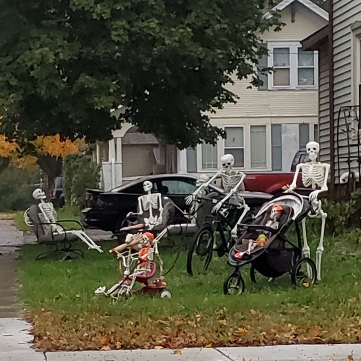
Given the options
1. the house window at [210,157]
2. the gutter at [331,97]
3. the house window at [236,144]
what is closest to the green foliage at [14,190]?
the house window at [210,157]

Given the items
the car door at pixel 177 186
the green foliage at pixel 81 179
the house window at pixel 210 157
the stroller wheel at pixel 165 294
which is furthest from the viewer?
the green foliage at pixel 81 179

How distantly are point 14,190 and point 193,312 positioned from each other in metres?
44.6

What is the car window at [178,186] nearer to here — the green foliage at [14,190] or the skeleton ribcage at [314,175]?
the skeleton ribcage at [314,175]

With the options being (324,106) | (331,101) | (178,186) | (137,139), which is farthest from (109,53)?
(137,139)

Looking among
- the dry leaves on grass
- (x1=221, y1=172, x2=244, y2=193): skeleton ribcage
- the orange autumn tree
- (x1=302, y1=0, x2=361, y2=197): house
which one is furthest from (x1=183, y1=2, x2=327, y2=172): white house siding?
the dry leaves on grass

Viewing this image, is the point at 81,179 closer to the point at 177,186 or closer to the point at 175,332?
the point at 177,186

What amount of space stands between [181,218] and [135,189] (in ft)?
6.15

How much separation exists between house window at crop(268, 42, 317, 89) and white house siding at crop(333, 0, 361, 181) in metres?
12.6

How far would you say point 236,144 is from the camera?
32875mm

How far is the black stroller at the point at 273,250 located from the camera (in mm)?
10977

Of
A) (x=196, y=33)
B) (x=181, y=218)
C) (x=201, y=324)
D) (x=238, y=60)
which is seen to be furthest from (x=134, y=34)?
(x=201, y=324)

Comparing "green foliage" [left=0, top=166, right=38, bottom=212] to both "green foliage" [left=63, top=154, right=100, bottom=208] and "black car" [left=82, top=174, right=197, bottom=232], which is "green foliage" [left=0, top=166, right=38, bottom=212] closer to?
"green foliage" [left=63, top=154, right=100, bottom=208]

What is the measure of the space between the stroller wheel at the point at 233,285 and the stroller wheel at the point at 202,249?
1565 millimetres

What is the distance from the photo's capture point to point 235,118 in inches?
1289
